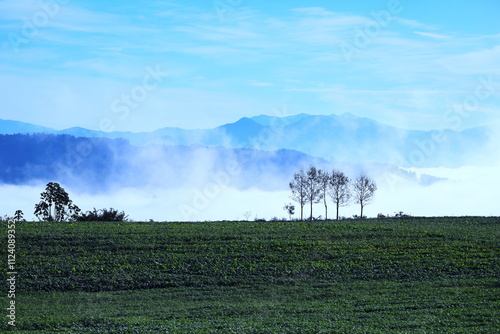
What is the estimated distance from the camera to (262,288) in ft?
117

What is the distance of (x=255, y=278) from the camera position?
124ft

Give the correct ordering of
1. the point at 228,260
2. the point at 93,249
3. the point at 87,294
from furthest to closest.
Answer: the point at 93,249 → the point at 228,260 → the point at 87,294

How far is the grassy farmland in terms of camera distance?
2473 centimetres

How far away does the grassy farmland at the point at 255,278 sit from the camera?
24734 mm

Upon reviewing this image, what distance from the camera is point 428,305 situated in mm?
27594

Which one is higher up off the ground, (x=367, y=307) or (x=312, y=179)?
(x=312, y=179)

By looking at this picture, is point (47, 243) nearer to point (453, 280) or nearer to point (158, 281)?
point (158, 281)

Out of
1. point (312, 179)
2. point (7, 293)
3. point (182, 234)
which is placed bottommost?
point (7, 293)

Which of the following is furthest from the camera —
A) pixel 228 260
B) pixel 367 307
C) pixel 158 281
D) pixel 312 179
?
pixel 312 179

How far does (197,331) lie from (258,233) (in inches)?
1179

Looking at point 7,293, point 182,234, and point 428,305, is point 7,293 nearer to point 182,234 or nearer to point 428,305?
point 182,234

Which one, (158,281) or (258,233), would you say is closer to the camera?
(158,281)

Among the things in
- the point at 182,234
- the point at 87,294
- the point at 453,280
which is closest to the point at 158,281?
the point at 87,294

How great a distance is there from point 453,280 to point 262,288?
1306 centimetres
